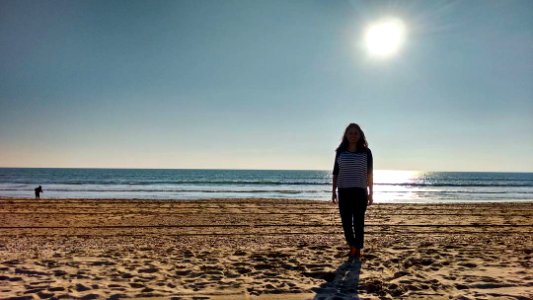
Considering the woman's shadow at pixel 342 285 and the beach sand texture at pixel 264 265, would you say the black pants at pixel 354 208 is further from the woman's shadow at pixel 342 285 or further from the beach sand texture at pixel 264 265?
the woman's shadow at pixel 342 285

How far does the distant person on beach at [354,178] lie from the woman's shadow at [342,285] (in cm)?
59

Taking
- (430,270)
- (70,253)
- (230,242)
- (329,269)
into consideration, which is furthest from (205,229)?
(430,270)

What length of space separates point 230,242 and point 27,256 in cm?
329

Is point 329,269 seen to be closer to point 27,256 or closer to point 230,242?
point 230,242

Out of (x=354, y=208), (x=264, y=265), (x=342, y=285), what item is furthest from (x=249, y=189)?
(x=342, y=285)

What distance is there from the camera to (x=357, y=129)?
5.59 m

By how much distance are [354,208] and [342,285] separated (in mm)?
1500

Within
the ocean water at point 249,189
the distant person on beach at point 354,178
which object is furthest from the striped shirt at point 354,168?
the ocean water at point 249,189

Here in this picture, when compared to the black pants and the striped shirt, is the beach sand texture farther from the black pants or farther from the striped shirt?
the striped shirt

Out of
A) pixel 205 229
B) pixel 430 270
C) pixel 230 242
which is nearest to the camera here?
pixel 430 270

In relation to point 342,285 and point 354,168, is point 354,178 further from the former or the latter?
point 342,285

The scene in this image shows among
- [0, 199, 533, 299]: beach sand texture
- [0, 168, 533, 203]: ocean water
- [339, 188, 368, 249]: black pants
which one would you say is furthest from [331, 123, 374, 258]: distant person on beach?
[0, 168, 533, 203]: ocean water

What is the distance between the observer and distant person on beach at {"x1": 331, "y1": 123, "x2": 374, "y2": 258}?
18.4 ft

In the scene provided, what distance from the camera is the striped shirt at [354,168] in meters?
5.61
